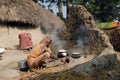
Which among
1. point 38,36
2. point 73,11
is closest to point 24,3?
point 38,36

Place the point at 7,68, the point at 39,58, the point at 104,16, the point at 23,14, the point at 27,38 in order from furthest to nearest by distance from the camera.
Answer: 1. the point at 104,16
2. the point at 23,14
3. the point at 27,38
4. the point at 7,68
5. the point at 39,58

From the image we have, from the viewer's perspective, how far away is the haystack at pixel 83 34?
10.6 metres

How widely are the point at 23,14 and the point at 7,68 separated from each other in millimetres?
5433

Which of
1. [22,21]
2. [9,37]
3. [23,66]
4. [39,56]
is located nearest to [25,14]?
[22,21]

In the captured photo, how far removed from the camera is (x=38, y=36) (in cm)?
1489

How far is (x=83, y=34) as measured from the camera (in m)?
11.4

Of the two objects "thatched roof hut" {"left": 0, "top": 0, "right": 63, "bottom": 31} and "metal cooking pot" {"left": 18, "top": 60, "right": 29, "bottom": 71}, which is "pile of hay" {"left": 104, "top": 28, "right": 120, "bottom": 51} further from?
"metal cooking pot" {"left": 18, "top": 60, "right": 29, "bottom": 71}

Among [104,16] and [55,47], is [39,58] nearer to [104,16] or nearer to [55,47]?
[55,47]

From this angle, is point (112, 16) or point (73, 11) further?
point (112, 16)

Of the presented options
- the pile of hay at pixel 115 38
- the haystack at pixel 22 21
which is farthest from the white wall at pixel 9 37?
the pile of hay at pixel 115 38

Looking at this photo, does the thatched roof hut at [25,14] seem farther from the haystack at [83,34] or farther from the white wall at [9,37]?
the haystack at [83,34]

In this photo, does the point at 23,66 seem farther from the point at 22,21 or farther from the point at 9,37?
the point at 22,21

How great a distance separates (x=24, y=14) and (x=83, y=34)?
13.1ft

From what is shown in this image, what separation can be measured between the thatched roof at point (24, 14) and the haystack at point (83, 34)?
2.49m
